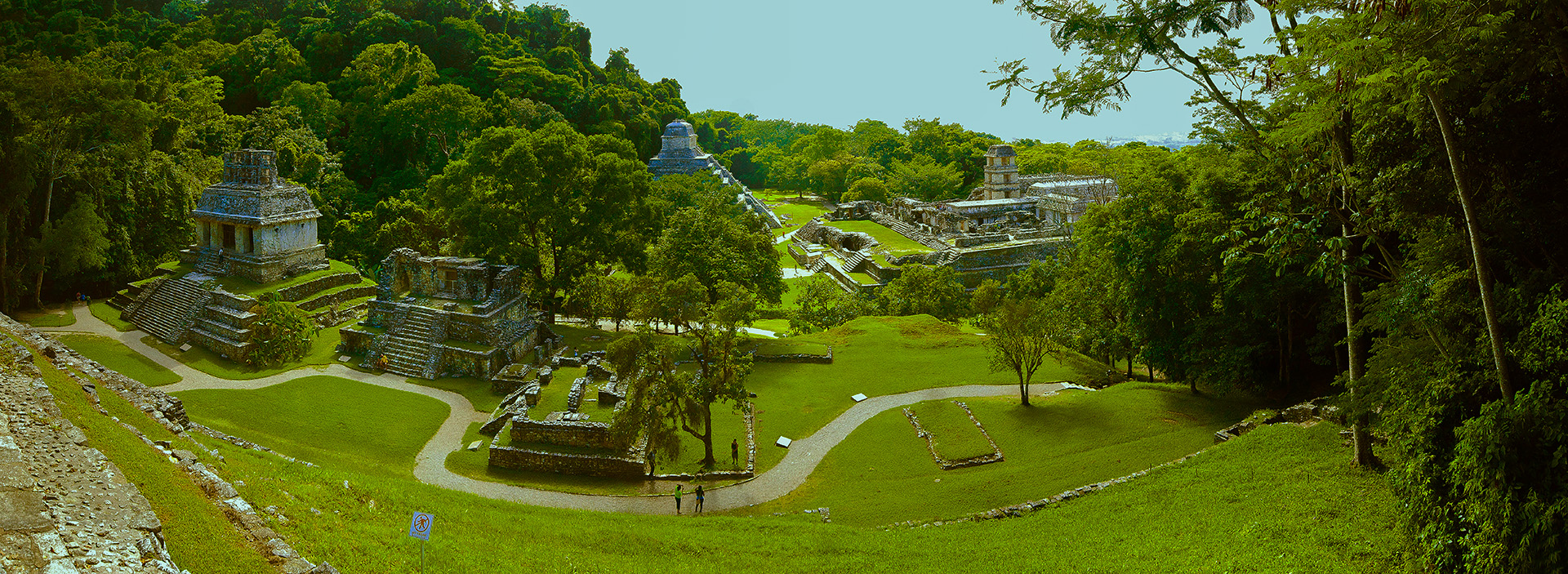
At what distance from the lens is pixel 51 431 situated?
10656mm

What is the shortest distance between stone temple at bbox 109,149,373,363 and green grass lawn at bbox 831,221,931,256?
28.0m

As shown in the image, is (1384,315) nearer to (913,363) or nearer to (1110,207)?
(1110,207)

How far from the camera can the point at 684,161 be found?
220ft

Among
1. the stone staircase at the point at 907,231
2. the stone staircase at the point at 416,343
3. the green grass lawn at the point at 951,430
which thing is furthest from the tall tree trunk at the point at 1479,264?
A: the stone staircase at the point at 907,231

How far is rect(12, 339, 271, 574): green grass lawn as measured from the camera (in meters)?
8.95

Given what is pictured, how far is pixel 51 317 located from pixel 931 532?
31.1 metres

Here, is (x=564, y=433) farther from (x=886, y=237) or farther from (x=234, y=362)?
(x=886, y=237)

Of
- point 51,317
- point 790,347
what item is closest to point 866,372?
point 790,347

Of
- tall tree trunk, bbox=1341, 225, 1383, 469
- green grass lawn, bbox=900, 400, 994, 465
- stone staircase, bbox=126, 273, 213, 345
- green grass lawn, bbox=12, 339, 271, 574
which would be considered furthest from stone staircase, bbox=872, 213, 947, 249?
green grass lawn, bbox=12, 339, 271, 574

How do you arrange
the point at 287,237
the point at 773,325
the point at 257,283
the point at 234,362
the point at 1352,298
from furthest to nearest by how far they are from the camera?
the point at 773,325
the point at 287,237
the point at 257,283
the point at 234,362
the point at 1352,298

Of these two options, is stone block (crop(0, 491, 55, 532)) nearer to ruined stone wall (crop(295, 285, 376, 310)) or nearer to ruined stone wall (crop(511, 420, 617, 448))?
ruined stone wall (crop(511, 420, 617, 448))

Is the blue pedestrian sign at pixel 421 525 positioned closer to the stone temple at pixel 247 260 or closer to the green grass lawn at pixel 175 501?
the green grass lawn at pixel 175 501

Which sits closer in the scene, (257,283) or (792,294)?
(257,283)

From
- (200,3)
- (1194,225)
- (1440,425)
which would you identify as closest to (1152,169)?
(1194,225)
